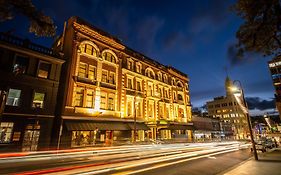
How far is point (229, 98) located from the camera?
10631 cm

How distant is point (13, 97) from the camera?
59.2ft

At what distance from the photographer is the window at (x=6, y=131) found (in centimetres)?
1680

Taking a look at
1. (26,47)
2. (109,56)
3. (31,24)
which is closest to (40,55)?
(26,47)

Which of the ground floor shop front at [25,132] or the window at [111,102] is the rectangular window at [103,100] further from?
the ground floor shop front at [25,132]

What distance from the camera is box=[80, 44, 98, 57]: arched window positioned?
24.5 meters

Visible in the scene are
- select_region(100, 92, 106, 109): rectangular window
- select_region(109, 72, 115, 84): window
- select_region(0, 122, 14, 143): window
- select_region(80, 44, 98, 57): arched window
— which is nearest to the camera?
select_region(0, 122, 14, 143): window

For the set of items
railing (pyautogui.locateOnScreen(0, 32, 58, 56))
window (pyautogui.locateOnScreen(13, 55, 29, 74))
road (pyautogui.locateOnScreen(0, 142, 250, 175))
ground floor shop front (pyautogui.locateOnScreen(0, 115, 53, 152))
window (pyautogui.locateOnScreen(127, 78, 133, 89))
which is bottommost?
road (pyautogui.locateOnScreen(0, 142, 250, 175))

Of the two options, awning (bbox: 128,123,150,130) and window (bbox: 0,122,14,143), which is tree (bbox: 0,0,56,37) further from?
awning (bbox: 128,123,150,130)

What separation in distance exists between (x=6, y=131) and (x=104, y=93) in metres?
12.1

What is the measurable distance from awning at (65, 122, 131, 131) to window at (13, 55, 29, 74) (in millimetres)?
7646

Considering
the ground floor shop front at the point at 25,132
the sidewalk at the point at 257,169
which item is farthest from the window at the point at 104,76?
the sidewalk at the point at 257,169

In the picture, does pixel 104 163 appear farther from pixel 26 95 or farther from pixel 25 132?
pixel 26 95

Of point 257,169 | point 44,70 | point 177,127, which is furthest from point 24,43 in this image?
point 177,127

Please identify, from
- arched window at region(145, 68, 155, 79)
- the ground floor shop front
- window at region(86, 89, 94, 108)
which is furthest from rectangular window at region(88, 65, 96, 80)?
arched window at region(145, 68, 155, 79)
